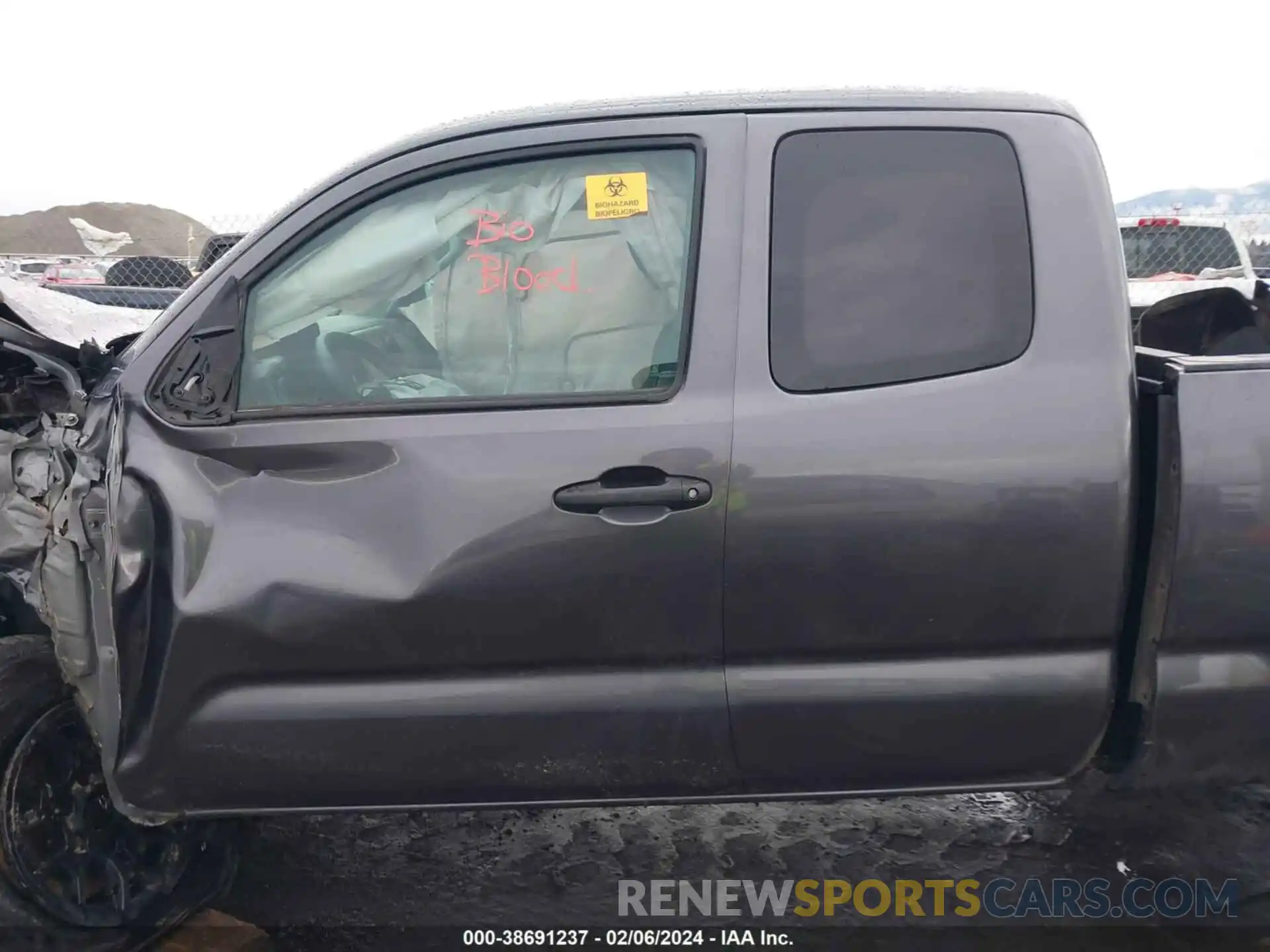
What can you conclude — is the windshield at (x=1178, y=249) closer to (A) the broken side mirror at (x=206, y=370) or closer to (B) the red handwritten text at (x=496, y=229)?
(B) the red handwritten text at (x=496, y=229)

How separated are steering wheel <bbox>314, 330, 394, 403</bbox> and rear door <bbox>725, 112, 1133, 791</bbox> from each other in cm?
86

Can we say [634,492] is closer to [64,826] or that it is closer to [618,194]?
[618,194]

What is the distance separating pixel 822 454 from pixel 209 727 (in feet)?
4.90

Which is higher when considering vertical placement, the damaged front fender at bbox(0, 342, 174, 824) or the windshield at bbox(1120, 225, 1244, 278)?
the windshield at bbox(1120, 225, 1244, 278)

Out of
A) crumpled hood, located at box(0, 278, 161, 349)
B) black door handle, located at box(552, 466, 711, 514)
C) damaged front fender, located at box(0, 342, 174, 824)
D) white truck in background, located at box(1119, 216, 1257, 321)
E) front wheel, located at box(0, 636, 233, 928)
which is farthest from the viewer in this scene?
white truck in background, located at box(1119, 216, 1257, 321)

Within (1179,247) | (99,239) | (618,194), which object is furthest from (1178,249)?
(99,239)

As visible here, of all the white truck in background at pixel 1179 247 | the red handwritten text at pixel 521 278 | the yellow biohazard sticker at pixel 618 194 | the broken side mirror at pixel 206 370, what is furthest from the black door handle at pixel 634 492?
the white truck in background at pixel 1179 247

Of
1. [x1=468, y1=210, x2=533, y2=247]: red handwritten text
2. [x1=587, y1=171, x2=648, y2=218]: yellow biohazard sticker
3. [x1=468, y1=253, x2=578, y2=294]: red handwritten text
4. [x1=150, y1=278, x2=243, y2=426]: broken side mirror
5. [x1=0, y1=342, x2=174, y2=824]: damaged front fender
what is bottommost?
[x1=0, y1=342, x2=174, y2=824]: damaged front fender

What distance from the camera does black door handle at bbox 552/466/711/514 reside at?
2.05 metres

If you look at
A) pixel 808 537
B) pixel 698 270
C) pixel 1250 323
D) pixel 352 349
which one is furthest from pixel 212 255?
pixel 1250 323

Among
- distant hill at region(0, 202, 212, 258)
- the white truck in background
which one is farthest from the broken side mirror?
distant hill at region(0, 202, 212, 258)

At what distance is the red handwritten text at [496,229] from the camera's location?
2.23 metres

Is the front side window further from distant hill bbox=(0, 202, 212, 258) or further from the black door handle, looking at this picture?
distant hill bbox=(0, 202, 212, 258)

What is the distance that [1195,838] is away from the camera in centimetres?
311
